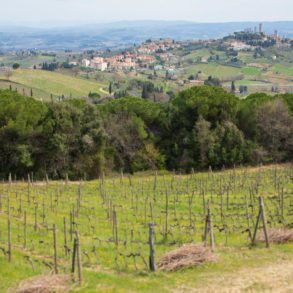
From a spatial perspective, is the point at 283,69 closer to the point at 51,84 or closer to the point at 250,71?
the point at 250,71

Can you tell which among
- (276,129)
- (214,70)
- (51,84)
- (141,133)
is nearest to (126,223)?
(141,133)

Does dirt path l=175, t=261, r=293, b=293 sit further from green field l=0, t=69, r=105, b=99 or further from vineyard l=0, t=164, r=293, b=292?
green field l=0, t=69, r=105, b=99

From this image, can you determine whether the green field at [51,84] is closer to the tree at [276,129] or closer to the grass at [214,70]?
the grass at [214,70]

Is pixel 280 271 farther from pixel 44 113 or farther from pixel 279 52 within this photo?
pixel 279 52

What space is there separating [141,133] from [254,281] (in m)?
30.9

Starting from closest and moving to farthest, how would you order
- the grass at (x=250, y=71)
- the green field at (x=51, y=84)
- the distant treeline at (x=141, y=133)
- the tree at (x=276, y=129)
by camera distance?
1. the distant treeline at (x=141, y=133)
2. the tree at (x=276, y=129)
3. the green field at (x=51, y=84)
4. the grass at (x=250, y=71)

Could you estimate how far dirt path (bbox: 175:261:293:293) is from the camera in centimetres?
1234

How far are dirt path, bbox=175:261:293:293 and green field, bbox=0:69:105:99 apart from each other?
83.6 metres

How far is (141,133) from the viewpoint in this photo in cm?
4319

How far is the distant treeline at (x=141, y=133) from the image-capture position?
38.9m

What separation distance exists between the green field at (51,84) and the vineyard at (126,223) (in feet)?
214

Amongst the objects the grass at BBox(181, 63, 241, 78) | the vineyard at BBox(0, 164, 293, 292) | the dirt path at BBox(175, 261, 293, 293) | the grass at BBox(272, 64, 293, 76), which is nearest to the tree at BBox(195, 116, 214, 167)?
the vineyard at BBox(0, 164, 293, 292)

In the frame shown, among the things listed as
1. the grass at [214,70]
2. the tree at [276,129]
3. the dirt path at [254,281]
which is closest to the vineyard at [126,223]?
the dirt path at [254,281]

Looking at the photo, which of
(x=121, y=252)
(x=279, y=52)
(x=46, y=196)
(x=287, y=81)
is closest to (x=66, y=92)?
(x=287, y=81)
